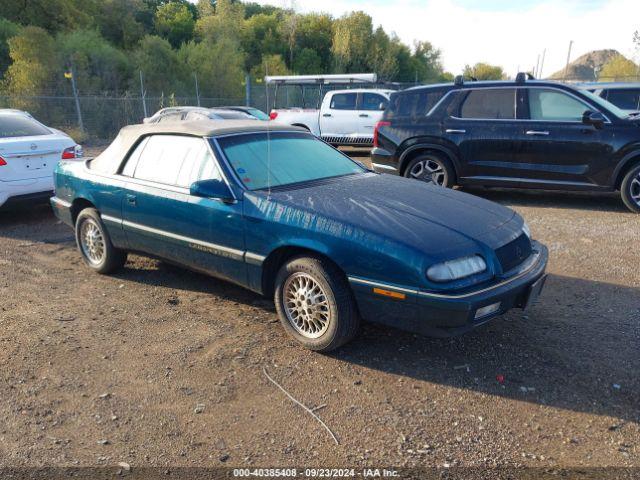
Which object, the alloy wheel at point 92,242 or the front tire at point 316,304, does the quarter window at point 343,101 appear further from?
the front tire at point 316,304

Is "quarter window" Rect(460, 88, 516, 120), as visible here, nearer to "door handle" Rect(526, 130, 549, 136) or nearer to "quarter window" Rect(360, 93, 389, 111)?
"door handle" Rect(526, 130, 549, 136)

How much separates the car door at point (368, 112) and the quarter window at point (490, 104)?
6215 millimetres

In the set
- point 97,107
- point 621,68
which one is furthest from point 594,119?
point 621,68

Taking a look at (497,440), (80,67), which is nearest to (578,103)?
(497,440)

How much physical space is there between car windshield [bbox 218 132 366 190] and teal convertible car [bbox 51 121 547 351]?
14 millimetres

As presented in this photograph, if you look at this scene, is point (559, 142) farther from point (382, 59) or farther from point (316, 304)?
point (382, 59)

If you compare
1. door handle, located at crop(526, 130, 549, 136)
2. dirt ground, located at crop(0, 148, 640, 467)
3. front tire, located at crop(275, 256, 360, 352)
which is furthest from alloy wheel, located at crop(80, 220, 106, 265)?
door handle, located at crop(526, 130, 549, 136)

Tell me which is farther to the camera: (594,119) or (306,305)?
(594,119)

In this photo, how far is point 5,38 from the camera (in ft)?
95.1

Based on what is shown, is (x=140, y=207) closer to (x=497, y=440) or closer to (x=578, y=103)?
(x=497, y=440)

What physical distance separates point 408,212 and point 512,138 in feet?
15.6

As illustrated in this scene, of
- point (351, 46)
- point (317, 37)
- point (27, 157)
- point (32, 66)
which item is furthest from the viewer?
point (317, 37)

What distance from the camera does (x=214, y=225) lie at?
4043mm

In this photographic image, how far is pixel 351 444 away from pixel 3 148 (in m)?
6.48
